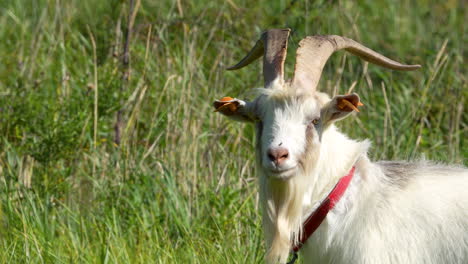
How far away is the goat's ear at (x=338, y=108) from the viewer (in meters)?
4.07

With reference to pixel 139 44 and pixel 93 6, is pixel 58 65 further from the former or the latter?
pixel 93 6

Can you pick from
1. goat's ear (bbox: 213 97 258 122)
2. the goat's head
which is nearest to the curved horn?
the goat's head

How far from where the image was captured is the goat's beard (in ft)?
13.4

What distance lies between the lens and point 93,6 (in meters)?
8.47

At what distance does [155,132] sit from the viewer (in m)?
6.12

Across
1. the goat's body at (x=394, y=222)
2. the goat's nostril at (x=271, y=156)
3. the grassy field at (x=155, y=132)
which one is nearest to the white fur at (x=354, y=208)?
the goat's body at (x=394, y=222)

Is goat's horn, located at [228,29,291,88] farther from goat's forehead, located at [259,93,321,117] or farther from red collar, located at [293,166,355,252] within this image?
red collar, located at [293,166,355,252]

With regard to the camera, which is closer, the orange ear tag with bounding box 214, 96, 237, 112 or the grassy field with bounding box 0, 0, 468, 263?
the orange ear tag with bounding box 214, 96, 237, 112

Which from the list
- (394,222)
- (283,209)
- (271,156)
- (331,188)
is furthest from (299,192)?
(394,222)

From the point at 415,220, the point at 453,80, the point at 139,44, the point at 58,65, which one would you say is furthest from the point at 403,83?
the point at 415,220

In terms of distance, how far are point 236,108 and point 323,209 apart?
63cm

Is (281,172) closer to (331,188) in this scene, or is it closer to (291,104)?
(291,104)

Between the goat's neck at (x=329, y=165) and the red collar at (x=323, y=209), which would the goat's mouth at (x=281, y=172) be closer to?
the goat's neck at (x=329, y=165)

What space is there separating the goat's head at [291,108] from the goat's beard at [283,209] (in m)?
0.08
